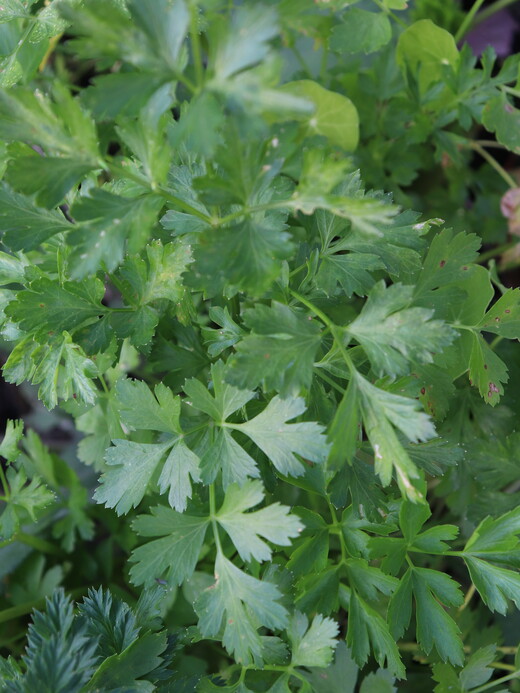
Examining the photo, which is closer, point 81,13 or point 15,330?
point 81,13

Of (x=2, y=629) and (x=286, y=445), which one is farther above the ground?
(x=286, y=445)

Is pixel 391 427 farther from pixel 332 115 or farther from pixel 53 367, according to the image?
pixel 332 115

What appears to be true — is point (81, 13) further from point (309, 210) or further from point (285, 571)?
point (285, 571)

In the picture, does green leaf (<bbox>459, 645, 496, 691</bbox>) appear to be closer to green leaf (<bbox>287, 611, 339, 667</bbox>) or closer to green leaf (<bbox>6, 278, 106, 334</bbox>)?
green leaf (<bbox>287, 611, 339, 667</bbox>)

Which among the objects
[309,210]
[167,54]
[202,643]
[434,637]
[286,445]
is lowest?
[202,643]

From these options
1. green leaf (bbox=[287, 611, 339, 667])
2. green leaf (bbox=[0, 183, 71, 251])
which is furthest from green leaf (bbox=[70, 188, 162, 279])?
green leaf (bbox=[287, 611, 339, 667])

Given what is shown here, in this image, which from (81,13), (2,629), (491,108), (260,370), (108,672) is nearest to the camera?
(81,13)

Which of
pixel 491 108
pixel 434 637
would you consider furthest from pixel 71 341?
pixel 491 108

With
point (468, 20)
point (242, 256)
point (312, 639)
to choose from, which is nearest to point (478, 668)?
point (312, 639)

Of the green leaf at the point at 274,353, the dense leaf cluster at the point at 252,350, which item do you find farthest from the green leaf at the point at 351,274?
the green leaf at the point at 274,353
